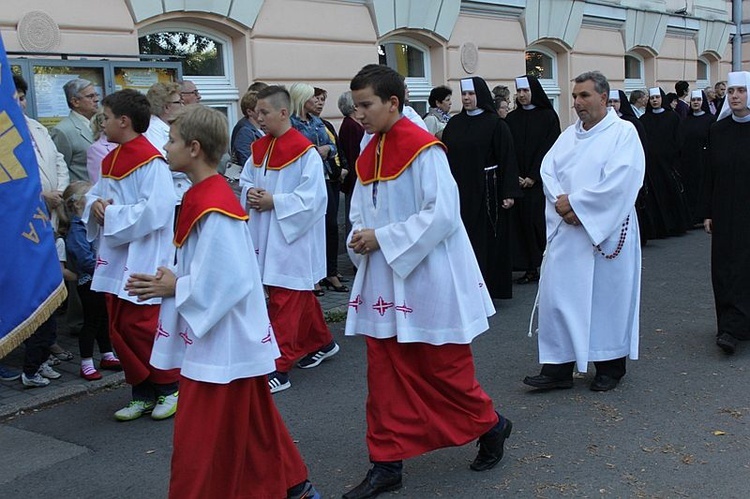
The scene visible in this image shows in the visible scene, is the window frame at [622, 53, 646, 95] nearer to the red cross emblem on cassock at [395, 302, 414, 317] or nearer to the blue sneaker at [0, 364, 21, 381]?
the blue sneaker at [0, 364, 21, 381]

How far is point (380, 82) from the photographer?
4156 mm

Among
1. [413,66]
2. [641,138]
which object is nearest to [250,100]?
[641,138]

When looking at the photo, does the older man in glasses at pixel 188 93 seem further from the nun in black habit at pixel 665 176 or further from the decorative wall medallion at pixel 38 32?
the nun in black habit at pixel 665 176

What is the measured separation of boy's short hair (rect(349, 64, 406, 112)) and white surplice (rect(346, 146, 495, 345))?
12.5 inches

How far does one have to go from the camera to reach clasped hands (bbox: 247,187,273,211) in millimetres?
5918

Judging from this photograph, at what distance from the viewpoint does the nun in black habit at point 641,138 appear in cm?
1116

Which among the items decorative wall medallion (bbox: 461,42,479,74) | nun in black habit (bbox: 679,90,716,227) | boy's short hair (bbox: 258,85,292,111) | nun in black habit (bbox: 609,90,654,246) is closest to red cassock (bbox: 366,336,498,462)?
boy's short hair (bbox: 258,85,292,111)

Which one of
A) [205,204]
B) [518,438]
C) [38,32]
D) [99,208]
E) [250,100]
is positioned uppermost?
[38,32]

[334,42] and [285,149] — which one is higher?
[334,42]

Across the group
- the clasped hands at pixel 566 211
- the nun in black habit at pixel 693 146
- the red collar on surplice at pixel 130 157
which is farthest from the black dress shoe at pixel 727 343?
the nun in black habit at pixel 693 146

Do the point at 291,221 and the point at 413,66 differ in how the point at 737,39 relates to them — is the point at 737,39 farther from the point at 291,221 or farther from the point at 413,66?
the point at 291,221

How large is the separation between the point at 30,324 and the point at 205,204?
90 centimetres

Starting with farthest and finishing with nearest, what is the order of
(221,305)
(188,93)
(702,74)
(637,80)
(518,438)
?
(702,74) → (637,80) → (188,93) → (518,438) → (221,305)

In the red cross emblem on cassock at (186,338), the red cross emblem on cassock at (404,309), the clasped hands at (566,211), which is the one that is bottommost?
the red cross emblem on cassock at (404,309)
